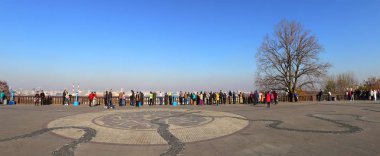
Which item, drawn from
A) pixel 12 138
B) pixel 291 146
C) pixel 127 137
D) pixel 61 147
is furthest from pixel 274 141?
pixel 12 138

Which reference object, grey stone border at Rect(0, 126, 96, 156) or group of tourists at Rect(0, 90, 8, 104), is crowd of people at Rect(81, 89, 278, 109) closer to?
group of tourists at Rect(0, 90, 8, 104)

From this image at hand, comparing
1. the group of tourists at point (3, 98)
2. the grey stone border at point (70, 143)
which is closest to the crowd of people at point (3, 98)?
the group of tourists at point (3, 98)

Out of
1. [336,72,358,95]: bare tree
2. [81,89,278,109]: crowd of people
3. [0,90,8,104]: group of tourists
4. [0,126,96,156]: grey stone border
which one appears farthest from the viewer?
[336,72,358,95]: bare tree

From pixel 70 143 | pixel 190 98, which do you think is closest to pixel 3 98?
pixel 190 98

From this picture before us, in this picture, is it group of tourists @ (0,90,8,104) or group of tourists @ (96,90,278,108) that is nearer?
group of tourists @ (0,90,8,104)

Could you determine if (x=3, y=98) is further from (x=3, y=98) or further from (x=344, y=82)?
(x=344, y=82)

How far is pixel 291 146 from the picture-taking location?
28.9ft

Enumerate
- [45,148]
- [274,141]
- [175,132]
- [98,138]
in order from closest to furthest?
[45,148]
[274,141]
[98,138]
[175,132]

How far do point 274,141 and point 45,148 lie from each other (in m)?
7.20

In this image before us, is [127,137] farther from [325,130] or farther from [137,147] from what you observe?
[325,130]

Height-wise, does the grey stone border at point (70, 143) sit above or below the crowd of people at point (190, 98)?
below

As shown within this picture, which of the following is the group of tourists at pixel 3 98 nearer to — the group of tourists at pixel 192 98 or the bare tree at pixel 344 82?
the group of tourists at pixel 192 98

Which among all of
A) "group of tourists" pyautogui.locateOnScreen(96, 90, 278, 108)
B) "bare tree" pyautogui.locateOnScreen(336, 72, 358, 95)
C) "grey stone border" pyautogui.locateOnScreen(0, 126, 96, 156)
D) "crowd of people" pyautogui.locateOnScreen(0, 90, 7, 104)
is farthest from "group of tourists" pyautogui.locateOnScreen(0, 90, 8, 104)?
"bare tree" pyautogui.locateOnScreen(336, 72, 358, 95)

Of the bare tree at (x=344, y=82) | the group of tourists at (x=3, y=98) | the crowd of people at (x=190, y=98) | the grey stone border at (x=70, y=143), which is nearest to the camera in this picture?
the grey stone border at (x=70, y=143)
